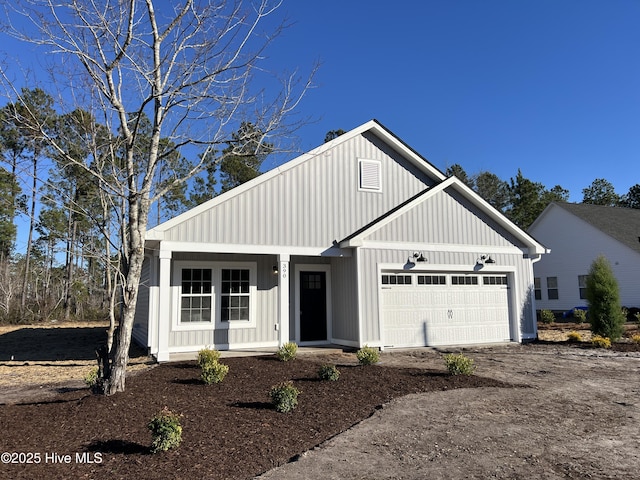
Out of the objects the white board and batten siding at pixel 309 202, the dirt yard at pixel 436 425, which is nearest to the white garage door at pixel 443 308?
the white board and batten siding at pixel 309 202

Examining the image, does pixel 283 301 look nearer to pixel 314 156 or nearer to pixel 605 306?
pixel 314 156

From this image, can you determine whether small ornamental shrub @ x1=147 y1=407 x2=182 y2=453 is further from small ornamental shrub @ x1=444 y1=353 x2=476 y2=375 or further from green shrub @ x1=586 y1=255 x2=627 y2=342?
green shrub @ x1=586 y1=255 x2=627 y2=342

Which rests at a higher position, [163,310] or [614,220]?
[614,220]

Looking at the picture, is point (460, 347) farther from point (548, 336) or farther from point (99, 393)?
point (99, 393)

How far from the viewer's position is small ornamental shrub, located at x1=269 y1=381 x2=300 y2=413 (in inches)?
242

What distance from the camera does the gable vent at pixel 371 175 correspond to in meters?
13.4

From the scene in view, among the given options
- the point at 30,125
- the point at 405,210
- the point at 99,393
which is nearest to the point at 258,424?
the point at 99,393

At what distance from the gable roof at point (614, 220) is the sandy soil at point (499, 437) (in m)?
17.8

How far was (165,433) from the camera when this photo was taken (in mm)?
4543

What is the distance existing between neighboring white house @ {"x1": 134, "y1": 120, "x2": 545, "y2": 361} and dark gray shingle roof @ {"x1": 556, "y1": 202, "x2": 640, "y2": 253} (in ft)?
39.9

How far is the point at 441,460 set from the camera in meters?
4.51

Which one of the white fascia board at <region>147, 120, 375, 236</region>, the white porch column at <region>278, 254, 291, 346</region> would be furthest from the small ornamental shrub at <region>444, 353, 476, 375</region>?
the white fascia board at <region>147, 120, 375, 236</region>

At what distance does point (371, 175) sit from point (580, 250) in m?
17.3

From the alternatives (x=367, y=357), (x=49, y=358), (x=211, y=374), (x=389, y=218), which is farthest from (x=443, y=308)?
(x=49, y=358)
